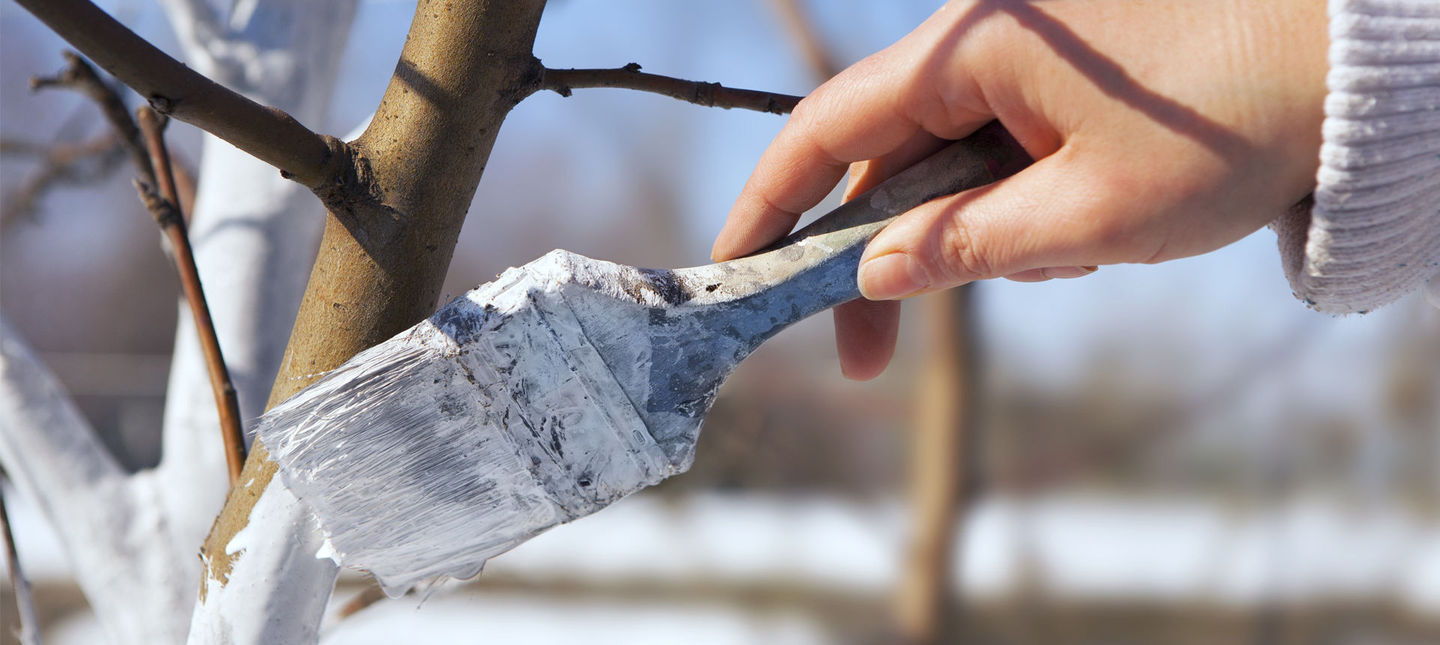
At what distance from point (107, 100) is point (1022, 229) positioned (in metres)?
0.46

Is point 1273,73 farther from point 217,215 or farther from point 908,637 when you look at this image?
point 908,637

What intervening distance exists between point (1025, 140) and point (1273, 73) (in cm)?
8

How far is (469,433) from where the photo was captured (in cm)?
28

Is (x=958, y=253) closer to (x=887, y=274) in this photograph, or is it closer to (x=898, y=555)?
(x=887, y=274)

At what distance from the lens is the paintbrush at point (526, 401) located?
0.27 metres

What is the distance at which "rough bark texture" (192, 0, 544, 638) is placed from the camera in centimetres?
29

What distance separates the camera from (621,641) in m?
2.10

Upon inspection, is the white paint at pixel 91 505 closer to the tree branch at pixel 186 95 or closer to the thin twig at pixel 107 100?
the thin twig at pixel 107 100

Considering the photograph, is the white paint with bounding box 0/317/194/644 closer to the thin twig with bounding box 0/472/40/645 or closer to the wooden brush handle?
the thin twig with bounding box 0/472/40/645

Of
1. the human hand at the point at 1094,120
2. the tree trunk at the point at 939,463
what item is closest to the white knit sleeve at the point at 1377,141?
the human hand at the point at 1094,120

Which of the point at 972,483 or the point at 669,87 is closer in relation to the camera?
the point at 669,87

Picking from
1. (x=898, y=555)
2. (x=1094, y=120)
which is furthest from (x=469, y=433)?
(x=898, y=555)

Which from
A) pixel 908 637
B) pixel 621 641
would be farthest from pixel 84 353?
pixel 908 637

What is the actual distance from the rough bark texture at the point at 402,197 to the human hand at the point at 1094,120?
0.41ft
